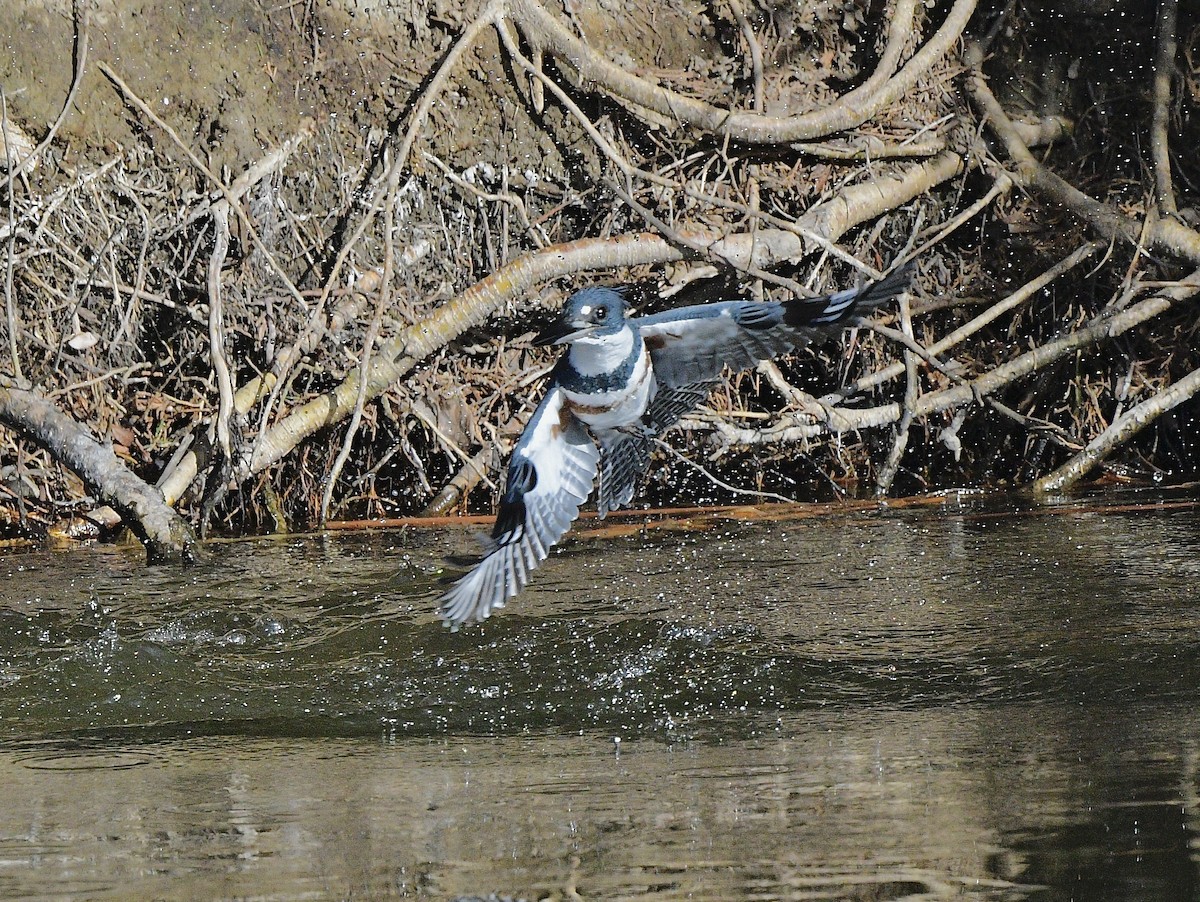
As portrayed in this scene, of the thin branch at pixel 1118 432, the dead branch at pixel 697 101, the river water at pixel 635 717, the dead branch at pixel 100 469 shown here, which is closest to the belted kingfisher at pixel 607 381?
the river water at pixel 635 717

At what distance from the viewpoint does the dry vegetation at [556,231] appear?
17.1 ft

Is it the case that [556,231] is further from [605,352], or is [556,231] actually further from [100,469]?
[605,352]

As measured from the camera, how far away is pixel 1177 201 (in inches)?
223

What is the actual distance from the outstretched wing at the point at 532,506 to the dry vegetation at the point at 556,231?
1257 millimetres

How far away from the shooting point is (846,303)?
3.42 m

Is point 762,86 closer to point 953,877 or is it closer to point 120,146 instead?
point 120,146

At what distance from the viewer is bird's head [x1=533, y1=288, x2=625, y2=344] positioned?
11.7 feet

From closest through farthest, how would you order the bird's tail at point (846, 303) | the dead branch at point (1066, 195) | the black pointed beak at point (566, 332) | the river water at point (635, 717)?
the river water at point (635, 717) < the bird's tail at point (846, 303) < the black pointed beak at point (566, 332) < the dead branch at point (1066, 195)

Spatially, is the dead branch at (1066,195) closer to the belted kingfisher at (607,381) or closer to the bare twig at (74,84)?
the belted kingfisher at (607,381)

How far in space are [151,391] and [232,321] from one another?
1.51 feet

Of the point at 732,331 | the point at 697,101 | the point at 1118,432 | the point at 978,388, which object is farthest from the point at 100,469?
the point at 1118,432

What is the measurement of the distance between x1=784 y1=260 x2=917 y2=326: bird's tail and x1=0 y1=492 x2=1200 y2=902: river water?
2.47 feet

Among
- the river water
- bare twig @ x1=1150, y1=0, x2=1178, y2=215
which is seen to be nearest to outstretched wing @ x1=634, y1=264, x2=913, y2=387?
the river water

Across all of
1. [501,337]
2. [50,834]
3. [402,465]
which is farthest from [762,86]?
[50,834]
